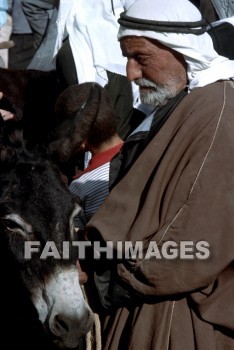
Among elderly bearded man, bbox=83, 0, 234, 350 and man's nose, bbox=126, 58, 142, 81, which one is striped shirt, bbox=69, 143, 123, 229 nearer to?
elderly bearded man, bbox=83, 0, 234, 350

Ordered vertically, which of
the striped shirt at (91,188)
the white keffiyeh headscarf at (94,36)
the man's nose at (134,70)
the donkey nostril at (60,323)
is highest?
the man's nose at (134,70)

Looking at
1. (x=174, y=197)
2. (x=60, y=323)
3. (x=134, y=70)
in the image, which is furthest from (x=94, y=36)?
(x=174, y=197)

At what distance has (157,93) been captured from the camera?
4.46 metres

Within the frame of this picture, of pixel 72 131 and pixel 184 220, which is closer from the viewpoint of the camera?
pixel 184 220

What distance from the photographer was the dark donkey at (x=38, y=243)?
4438mm

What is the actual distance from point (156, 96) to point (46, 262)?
1004 millimetres

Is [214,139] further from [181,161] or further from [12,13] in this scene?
[12,13]

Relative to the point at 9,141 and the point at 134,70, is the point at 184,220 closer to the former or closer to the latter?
the point at 134,70

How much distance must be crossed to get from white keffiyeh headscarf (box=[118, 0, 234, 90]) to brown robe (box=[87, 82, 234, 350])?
0.12 m

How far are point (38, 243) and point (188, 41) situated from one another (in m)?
1.26

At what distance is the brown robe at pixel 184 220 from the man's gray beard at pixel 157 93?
0.76 feet

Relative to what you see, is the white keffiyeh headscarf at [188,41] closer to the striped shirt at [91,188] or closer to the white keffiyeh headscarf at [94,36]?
the striped shirt at [91,188]

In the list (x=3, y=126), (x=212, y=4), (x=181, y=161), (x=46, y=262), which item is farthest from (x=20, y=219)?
(x=212, y=4)

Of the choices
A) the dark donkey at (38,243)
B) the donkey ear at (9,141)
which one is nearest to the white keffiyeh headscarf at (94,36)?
the donkey ear at (9,141)
